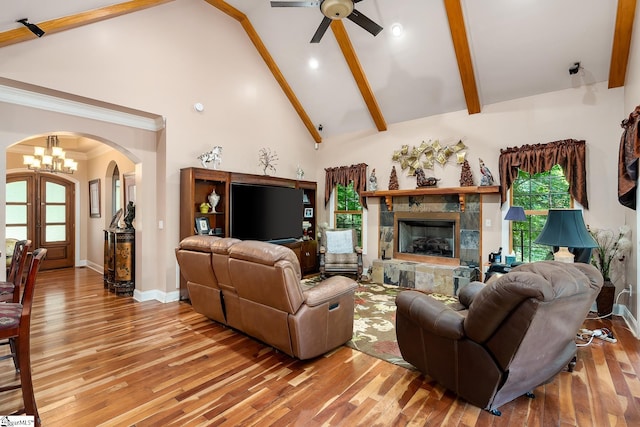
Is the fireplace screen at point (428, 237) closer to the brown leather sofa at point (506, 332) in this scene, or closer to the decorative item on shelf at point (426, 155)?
the decorative item on shelf at point (426, 155)

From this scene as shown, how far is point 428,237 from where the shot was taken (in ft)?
19.5

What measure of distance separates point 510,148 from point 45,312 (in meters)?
7.14

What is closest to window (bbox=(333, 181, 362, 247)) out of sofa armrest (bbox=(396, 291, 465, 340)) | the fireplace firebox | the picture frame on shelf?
the fireplace firebox

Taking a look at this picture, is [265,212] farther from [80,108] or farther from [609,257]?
[609,257]

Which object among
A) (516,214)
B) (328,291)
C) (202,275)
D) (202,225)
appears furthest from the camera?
(202,225)

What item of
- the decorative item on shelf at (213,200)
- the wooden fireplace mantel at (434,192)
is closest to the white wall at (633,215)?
the wooden fireplace mantel at (434,192)

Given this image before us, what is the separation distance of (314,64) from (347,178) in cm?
238

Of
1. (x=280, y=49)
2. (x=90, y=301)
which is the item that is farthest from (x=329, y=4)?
(x=90, y=301)

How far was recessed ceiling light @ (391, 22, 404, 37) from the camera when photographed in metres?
4.66

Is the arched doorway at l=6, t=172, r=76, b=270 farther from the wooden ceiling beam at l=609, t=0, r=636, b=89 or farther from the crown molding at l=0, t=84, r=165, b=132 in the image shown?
the wooden ceiling beam at l=609, t=0, r=636, b=89

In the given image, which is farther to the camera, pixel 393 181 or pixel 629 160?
pixel 393 181

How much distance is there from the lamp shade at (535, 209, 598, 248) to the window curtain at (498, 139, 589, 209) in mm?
1735

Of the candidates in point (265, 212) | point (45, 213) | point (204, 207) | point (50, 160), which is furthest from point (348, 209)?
point (45, 213)

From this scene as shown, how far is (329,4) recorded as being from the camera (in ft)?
10.9
